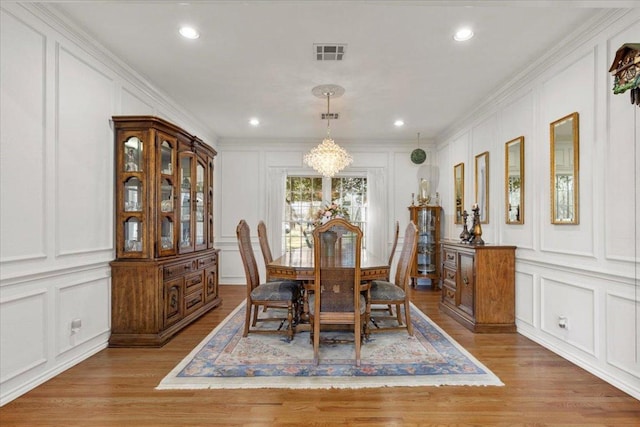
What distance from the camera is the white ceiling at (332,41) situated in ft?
8.14

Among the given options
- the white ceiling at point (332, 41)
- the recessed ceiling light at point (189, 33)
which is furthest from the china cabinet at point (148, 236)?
the recessed ceiling light at point (189, 33)

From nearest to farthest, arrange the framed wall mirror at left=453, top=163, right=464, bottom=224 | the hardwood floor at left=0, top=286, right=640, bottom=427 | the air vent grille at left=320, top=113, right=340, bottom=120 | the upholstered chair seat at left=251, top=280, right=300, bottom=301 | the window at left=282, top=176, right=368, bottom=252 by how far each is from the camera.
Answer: the hardwood floor at left=0, top=286, right=640, bottom=427, the upholstered chair seat at left=251, top=280, right=300, bottom=301, the air vent grille at left=320, top=113, right=340, bottom=120, the framed wall mirror at left=453, top=163, right=464, bottom=224, the window at left=282, top=176, right=368, bottom=252

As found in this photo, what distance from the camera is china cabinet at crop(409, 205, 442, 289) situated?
19.6ft

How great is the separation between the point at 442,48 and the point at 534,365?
108 inches

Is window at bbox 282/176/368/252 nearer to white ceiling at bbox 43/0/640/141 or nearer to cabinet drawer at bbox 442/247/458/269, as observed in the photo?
white ceiling at bbox 43/0/640/141

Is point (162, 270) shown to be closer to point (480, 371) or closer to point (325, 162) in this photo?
point (325, 162)

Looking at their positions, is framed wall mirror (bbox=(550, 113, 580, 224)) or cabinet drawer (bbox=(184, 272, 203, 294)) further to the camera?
cabinet drawer (bbox=(184, 272, 203, 294))

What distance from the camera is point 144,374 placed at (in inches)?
102

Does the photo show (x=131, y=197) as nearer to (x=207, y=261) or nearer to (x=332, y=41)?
(x=207, y=261)

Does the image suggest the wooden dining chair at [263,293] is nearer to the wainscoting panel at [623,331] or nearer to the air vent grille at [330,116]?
the air vent grille at [330,116]

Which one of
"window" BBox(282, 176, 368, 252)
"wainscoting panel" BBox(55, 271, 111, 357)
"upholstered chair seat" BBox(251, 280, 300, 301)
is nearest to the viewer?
"wainscoting panel" BBox(55, 271, 111, 357)

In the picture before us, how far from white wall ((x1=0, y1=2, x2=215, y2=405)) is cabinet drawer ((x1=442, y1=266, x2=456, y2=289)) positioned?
369 centimetres

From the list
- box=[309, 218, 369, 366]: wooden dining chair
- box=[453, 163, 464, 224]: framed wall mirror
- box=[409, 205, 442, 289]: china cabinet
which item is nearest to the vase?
box=[309, 218, 369, 366]: wooden dining chair

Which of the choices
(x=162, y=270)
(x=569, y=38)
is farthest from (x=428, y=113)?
(x=162, y=270)
